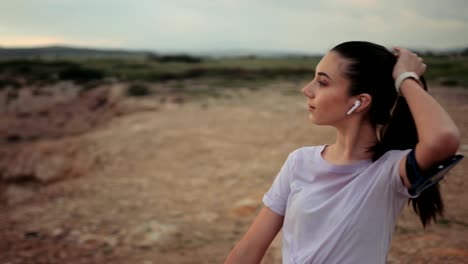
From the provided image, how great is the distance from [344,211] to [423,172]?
29 cm

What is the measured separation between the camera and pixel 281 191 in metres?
1.67

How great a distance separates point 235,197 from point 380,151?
11.4 feet

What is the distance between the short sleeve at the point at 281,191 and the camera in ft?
5.43

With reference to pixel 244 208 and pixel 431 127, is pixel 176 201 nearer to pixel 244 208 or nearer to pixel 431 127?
pixel 244 208

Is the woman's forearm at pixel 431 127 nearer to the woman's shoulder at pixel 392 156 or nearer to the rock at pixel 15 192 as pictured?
the woman's shoulder at pixel 392 156

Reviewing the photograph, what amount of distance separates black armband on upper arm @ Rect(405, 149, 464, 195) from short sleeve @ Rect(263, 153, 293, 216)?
0.46m

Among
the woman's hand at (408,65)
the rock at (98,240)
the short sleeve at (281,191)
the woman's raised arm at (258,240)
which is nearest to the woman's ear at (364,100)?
the woman's hand at (408,65)

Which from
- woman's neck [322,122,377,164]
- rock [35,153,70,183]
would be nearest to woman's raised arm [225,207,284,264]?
woman's neck [322,122,377,164]

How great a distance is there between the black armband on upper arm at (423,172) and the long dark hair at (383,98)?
19cm

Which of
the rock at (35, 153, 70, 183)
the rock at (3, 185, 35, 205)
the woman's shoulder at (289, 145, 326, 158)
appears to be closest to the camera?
the woman's shoulder at (289, 145, 326, 158)

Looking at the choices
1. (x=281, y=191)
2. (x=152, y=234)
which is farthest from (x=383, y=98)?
(x=152, y=234)

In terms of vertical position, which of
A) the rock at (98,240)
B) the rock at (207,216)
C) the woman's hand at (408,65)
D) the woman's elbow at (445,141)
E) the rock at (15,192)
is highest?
the woman's hand at (408,65)

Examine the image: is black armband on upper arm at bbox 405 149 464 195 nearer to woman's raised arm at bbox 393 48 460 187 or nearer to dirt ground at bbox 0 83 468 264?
woman's raised arm at bbox 393 48 460 187

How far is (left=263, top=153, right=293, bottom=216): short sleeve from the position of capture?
166 cm
